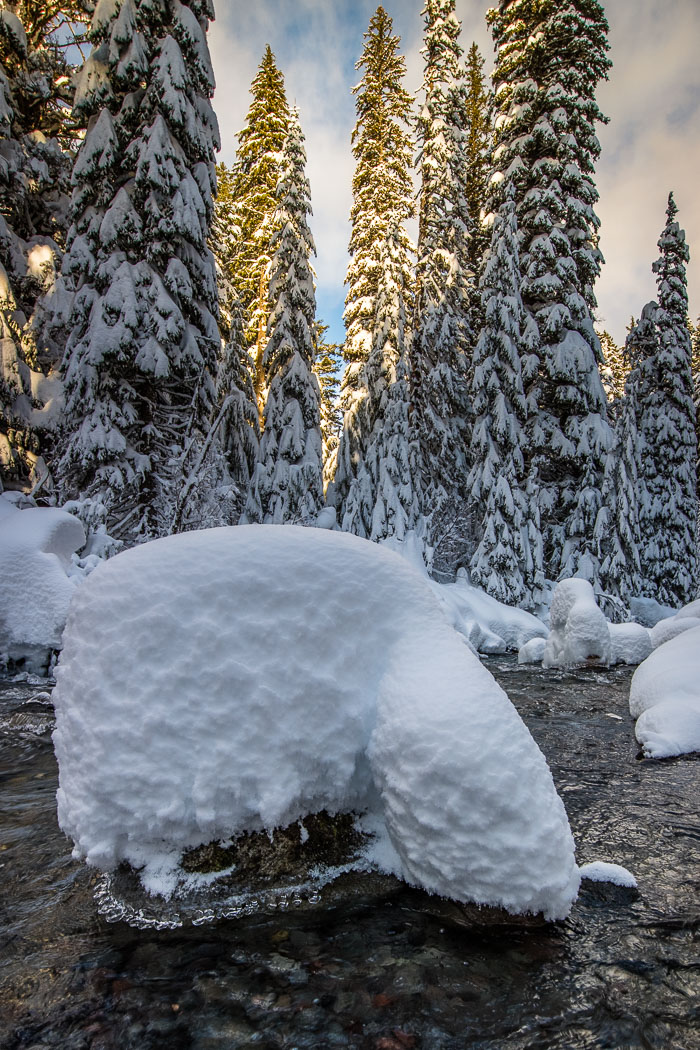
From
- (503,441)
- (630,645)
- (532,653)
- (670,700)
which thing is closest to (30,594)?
(670,700)

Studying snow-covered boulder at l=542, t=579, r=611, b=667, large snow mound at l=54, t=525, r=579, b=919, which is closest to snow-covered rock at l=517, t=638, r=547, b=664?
snow-covered boulder at l=542, t=579, r=611, b=667

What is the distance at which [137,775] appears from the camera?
Answer: 8.43ft

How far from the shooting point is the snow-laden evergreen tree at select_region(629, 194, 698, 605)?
Answer: 22281 millimetres

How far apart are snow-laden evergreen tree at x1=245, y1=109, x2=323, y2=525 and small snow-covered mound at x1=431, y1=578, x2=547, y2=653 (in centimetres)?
516

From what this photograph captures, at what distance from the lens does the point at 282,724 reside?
275 cm

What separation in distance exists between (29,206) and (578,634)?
50.3 feet

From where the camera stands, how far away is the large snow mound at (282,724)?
→ 8.12ft

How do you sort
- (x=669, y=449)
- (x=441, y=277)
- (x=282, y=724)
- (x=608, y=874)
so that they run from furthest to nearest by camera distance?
(x=669, y=449) < (x=441, y=277) < (x=608, y=874) < (x=282, y=724)

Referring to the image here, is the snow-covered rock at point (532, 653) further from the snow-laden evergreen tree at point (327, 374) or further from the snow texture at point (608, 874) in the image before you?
the snow-laden evergreen tree at point (327, 374)

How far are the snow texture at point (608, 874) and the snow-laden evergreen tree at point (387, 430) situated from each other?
526 inches

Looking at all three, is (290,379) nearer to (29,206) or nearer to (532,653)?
(29,206)

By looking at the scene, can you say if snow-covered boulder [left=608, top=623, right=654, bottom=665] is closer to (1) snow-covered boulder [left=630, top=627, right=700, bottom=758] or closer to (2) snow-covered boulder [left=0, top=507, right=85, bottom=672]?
(1) snow-covered boulder [left=630, top=627, right=700, bottom=758]

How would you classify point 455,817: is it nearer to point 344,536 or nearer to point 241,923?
point 241,923

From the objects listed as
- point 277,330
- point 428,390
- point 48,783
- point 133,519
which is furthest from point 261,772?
point 428,390
